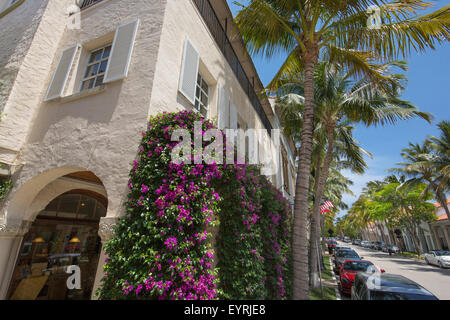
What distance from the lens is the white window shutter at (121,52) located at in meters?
4.85

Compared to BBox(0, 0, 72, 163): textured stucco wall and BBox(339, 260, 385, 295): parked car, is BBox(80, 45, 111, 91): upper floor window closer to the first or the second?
BBox(0, 0, 72, 163): textured stucco wall

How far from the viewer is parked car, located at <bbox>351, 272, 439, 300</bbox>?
4645 mm

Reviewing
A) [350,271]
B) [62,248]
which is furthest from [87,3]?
[350,271]

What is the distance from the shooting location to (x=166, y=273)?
123 inches

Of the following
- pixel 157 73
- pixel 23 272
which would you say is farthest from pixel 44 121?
pixel 23 272

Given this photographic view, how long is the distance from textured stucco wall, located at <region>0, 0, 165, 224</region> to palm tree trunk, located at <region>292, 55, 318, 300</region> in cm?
427

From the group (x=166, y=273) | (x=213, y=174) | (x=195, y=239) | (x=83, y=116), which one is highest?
(x=83, y=116)

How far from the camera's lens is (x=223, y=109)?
7312 millimetres

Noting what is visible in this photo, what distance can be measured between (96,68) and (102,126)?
2299 mm

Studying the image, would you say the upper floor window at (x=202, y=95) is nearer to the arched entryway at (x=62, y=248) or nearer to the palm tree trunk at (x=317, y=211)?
the arched entryway at (x=62, y=248)

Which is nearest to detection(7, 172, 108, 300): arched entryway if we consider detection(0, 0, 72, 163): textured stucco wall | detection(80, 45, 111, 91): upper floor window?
detection(0, 0, 72, 163): textured stucco wall

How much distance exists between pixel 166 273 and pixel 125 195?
159 cm
